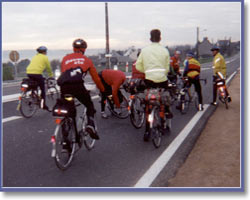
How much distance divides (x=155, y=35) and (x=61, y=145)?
2.62 metres

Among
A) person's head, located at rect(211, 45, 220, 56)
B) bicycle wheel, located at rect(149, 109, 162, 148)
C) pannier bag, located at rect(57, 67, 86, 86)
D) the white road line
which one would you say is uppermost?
person's head, located at rect(211, 45, 220, 56)

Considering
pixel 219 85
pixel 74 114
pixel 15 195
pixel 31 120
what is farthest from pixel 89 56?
pixel 219 85

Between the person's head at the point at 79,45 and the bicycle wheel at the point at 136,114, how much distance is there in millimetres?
2981

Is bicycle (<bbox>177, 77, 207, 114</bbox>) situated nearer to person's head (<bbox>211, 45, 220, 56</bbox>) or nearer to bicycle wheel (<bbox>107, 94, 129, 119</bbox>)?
person's head (<bbox>211, 45, 220, 56</bbox>)

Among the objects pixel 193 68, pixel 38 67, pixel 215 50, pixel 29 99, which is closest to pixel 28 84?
pixel 29 99

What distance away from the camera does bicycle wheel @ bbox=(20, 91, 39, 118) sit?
30.4ft

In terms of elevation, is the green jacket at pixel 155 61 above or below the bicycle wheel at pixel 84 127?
above

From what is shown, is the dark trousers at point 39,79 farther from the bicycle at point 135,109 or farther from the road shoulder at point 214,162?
the road shoulder at point 214,162

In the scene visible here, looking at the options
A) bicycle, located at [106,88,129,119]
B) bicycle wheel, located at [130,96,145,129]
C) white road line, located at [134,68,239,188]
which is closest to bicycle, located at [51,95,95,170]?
white road line, located at [134,68,239,188]

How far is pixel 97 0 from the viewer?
14.3ft

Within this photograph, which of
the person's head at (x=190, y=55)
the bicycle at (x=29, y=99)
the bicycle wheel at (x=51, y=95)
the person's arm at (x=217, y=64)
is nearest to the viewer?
the person's head at (x=190, y=55)

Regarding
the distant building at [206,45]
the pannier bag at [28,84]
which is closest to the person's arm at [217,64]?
the distant building at [206,45]

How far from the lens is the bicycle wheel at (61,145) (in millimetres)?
4859

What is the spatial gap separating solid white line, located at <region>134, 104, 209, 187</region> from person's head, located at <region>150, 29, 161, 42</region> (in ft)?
6.86
